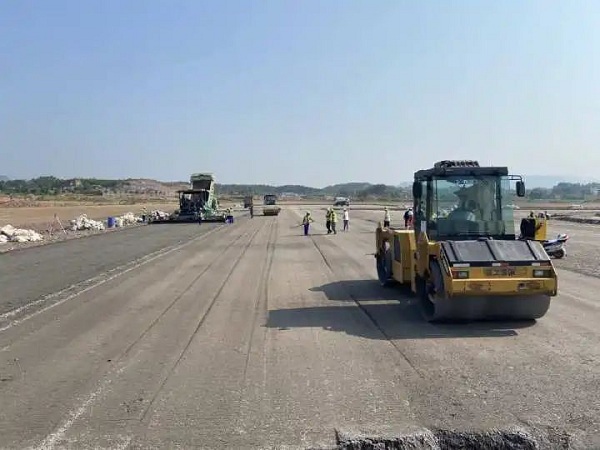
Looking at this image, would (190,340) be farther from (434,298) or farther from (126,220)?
(126,220)

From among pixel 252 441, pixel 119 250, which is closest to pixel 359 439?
pixel 252 441

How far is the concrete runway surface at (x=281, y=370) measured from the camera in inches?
227

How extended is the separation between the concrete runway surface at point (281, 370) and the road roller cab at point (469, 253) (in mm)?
385

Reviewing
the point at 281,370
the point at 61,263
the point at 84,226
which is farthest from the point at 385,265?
the point at 84,226

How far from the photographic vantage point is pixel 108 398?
267 inches

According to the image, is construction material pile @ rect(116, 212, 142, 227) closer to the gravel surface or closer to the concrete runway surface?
the gravel surface

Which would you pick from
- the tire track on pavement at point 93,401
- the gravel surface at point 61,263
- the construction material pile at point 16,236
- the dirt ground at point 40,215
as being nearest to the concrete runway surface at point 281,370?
the tire track on pavement at point 93,401

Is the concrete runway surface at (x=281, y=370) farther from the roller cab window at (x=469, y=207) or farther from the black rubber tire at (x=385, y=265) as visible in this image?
the roller cab window at (x=469, y=207)

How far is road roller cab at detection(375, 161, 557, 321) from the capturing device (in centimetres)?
976

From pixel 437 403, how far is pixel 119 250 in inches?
868

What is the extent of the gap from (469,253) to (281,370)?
375 cm

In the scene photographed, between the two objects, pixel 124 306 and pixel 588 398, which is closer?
pixel 588 398

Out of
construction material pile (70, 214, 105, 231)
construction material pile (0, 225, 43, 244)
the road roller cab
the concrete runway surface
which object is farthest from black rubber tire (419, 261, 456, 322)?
construction material pile (70, 214, 105, 231)

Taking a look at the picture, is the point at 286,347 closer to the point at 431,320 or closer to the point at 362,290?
the point at 431,320
